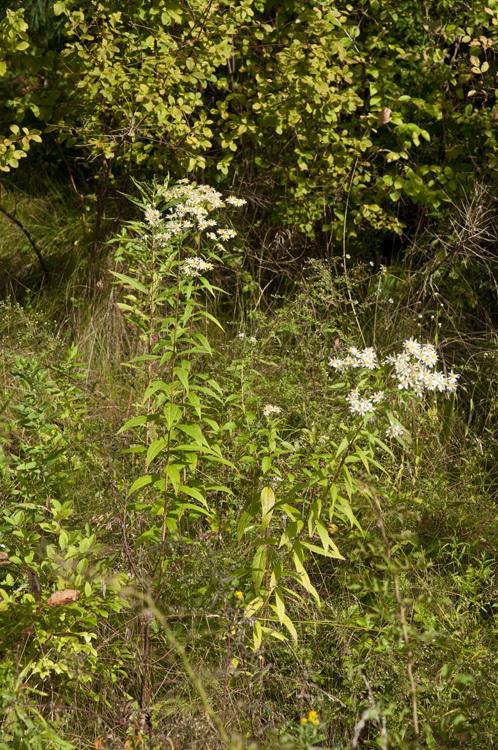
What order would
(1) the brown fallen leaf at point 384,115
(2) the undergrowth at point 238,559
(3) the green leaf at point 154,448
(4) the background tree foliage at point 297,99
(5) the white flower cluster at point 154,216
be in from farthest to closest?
1. (1) the brown fallen leaf at point 384,115
2. (4) the background tree foliage at point 297,99
3. (5) the white flower cluster at point 154,216
4. (3) the green leaf at point 154,448
5. (2) the undergrowth at point 238,559

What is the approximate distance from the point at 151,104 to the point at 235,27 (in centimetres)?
71

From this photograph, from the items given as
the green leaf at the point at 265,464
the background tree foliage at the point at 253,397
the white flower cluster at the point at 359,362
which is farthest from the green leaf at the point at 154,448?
the white flower cluster at the point at 359,362

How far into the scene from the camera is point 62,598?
1.92 metres

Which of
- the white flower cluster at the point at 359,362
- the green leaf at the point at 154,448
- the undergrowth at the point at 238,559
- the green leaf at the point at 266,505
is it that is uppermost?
the white flower cluster at the point at 359,362

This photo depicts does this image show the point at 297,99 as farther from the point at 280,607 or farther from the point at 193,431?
the point at 280,607

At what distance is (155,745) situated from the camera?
5.92ft

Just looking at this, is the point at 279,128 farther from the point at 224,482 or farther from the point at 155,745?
the point at 155,745

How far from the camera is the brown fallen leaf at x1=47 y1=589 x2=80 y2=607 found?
6.28ft

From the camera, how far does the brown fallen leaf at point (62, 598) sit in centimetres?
191

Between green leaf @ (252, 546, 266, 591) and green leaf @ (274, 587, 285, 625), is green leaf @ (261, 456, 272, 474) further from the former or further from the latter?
green leaf @ (274, 587, 285, 625)

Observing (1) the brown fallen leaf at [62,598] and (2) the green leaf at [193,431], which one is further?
(2) the green leaf at [193,431]

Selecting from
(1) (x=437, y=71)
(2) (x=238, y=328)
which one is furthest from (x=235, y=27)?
(2) (x=238, y=328)

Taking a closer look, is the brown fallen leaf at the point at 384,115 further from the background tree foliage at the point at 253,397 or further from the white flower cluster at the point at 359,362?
the white flower cluster at the point at 359,362

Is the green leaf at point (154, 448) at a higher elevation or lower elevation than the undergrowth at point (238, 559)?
higher
